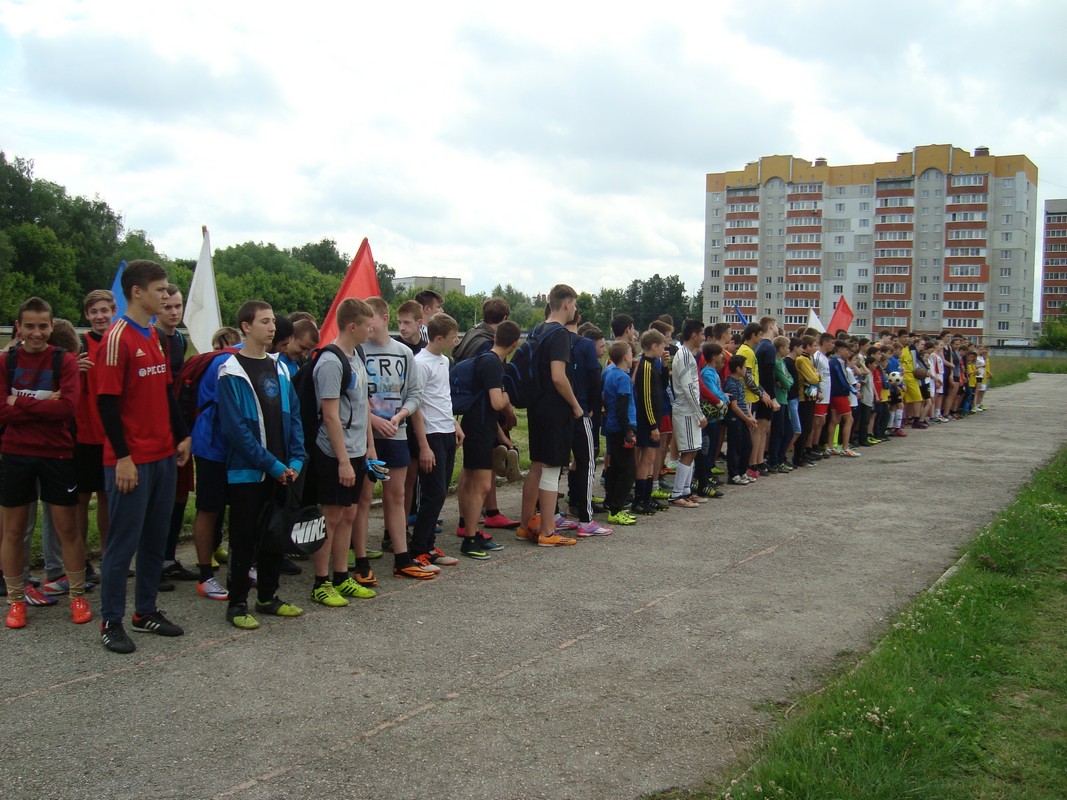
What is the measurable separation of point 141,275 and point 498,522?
4509mm

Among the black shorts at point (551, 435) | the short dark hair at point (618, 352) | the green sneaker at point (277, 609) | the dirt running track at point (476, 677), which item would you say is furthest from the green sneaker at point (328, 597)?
the short dark hair at point (618, 352)

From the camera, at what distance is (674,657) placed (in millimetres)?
5035

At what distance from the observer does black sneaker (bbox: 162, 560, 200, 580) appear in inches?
260

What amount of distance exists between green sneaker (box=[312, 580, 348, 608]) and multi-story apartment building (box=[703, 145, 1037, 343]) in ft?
344

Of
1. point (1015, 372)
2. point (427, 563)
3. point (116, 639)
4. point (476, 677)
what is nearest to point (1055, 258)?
point (1015, 372)

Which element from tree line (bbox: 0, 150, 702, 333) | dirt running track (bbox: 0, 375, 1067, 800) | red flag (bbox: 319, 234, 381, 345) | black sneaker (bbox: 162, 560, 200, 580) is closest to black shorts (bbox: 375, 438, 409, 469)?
dirt running track (bbox: 0, 375, 1067, 800)

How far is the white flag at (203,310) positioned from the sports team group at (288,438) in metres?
1.90

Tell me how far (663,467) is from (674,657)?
623 centimetres

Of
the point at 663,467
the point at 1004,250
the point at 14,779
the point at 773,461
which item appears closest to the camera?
the point at 14,779

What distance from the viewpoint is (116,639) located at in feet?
16.5

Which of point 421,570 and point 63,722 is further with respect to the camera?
point 421,570

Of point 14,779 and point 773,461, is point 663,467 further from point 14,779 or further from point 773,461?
point 14,779

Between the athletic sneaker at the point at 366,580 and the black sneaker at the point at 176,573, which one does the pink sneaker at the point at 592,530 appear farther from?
the black sneaker at the point at 176,573

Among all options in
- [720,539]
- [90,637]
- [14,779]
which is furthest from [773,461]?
[14,779]
